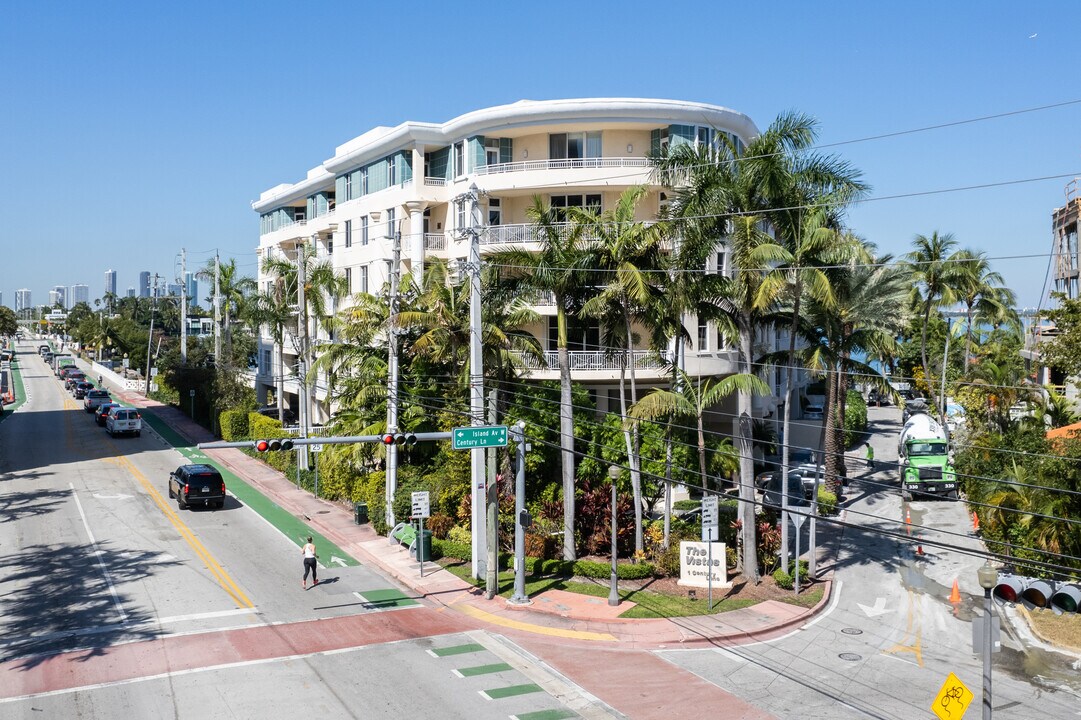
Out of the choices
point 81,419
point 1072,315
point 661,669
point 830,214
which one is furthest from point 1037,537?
point 81,419

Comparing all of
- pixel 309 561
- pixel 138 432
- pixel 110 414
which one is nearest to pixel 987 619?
pixel 309 561

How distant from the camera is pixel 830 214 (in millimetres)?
29203

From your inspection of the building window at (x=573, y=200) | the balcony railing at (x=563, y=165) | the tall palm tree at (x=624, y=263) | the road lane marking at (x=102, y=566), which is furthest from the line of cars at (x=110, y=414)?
the tall palm tree at (x=624, y=263)

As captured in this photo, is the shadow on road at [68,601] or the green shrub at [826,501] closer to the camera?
the shadow on road at [68,601]

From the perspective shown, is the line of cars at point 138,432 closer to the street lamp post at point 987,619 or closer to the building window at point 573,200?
the building window at point 573,200

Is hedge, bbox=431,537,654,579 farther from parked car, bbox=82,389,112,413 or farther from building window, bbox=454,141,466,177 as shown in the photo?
parked car, bbox=82,389,112,413

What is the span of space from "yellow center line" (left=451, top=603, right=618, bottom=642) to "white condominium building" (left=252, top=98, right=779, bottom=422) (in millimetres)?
14180

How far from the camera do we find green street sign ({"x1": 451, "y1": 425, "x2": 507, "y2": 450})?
2414 centimetres

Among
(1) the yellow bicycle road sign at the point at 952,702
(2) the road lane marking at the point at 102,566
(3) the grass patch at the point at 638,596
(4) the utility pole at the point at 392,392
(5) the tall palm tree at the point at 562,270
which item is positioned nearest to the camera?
(1) the yellow bicycle road sign at the point at 952,702

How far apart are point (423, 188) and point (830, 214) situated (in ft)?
70.0

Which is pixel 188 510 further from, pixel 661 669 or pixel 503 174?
pixel 661 669

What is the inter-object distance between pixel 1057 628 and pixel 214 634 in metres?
21.0

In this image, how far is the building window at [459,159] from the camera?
137ft

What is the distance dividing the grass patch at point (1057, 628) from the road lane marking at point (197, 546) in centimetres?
2027
